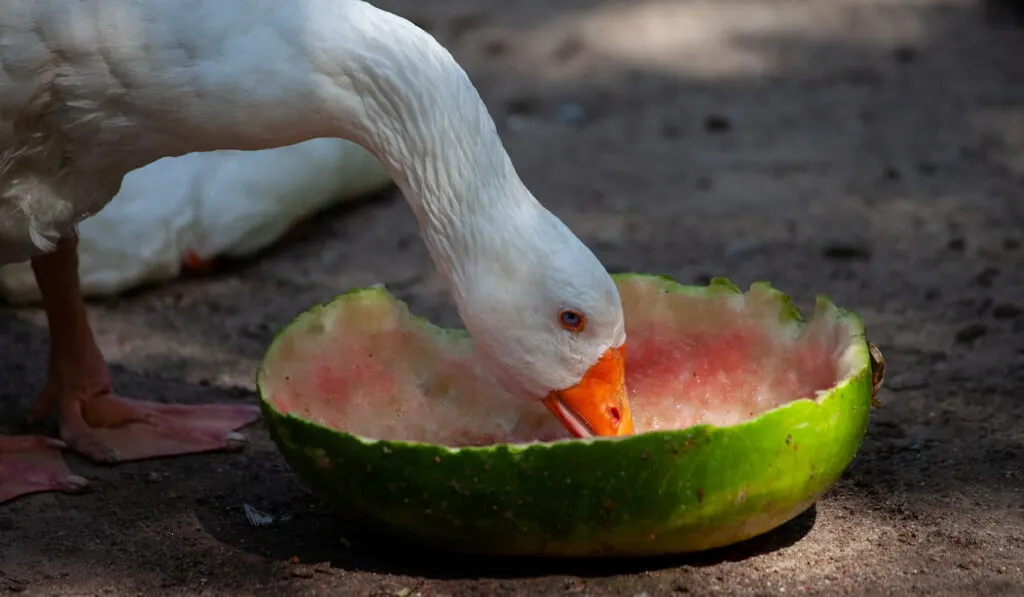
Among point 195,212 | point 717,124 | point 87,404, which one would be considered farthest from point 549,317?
point 717,124

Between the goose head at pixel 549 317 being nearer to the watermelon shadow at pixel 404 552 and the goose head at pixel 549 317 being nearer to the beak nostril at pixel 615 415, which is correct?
the beak nostril at pixel 615 415

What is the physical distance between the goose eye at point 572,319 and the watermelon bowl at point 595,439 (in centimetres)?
28

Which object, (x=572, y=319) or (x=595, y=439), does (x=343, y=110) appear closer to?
(x=572, y=319)

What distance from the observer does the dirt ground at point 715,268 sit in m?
2.98

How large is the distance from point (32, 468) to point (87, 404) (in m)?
0.35

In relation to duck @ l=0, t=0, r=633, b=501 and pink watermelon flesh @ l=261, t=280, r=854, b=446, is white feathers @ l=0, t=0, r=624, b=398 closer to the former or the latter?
duck @ l=0, t=0, r=633, b=501

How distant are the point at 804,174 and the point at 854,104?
2.91 feet

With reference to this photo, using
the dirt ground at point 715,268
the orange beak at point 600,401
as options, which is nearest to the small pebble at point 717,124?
the dirt ground at point 715,268

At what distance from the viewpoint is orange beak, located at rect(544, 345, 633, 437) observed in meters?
3.02

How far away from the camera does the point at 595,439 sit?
2.66 metres

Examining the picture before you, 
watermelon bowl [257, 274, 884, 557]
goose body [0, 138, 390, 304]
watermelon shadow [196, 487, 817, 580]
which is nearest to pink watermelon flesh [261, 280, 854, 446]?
watermelon bowl [257, 274, 884, 557]

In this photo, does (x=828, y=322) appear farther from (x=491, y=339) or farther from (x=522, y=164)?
(x=522, y=164)

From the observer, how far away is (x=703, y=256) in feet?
16.5

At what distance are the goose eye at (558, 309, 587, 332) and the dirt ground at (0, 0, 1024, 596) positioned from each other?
474 mm
